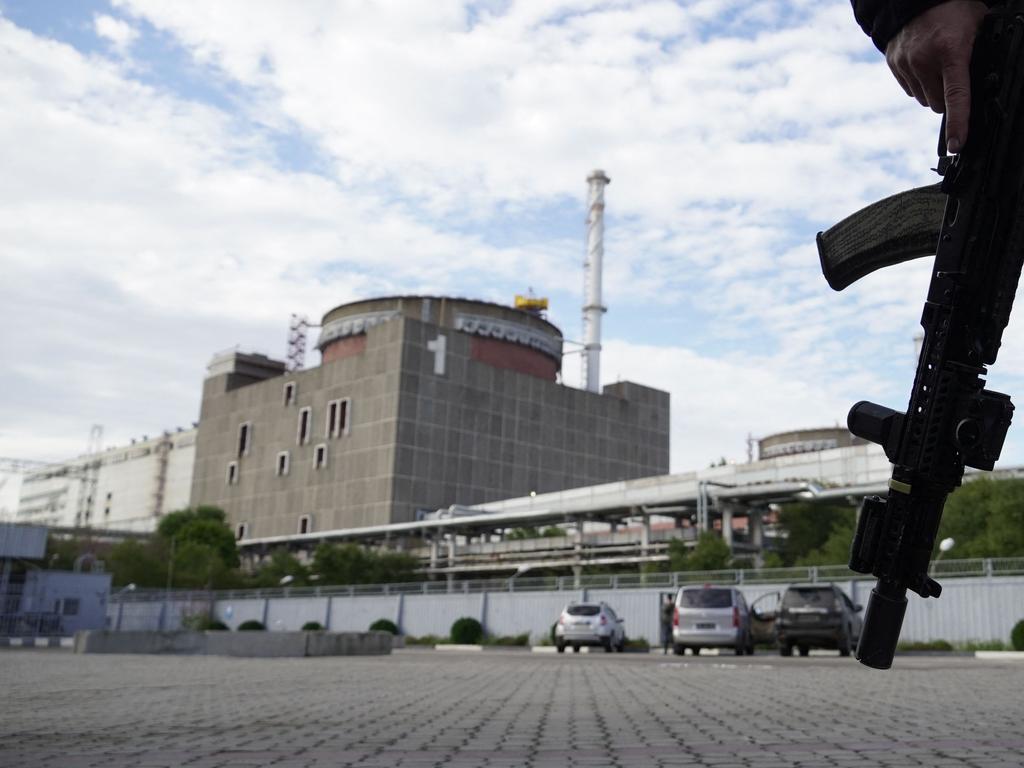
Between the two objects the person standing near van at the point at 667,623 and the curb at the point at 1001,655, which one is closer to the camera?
the curb at the point at 1001,655

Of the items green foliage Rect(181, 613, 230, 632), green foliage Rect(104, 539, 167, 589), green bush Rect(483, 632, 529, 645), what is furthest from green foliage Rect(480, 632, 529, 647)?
green foliage Rect(104, 539, 167, 589)

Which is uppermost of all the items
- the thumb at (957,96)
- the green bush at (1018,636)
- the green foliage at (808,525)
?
the green foliage at (808,525)

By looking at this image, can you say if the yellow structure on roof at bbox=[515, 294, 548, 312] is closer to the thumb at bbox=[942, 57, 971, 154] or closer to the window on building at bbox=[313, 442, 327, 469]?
the window on building at bbox=[313, 442, 327, 469]

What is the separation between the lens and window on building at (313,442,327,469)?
83250mm

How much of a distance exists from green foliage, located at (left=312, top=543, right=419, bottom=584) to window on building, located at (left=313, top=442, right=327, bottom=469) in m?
26.2

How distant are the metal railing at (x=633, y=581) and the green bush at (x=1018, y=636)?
165cm

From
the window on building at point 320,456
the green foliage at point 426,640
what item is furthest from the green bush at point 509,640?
the window on building at point 320,456

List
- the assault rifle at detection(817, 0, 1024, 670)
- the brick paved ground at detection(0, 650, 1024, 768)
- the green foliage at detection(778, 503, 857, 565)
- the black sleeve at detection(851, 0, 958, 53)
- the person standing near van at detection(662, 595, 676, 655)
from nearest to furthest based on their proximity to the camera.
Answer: the black sleeve at detection(851, 0, 958, 53)
the assault rifle at detection(817, 0, 1024, 670)
the brick paved ground at detection(0, 650, 1024, 768)
the person standing near van at detection(662, 595, 676, 655)
the green foliage at detection(778, 503, 857, 565)

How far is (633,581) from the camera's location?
34.8 meters

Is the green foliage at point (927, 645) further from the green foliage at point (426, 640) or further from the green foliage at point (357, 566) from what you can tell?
the green foliage at point (357, 566)

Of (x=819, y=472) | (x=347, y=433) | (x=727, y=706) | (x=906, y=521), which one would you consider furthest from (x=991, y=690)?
(x=347, y=433)

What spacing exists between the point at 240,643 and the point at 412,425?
55492mm

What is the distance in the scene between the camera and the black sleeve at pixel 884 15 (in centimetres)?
292

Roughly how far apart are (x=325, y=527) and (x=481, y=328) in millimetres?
21312
